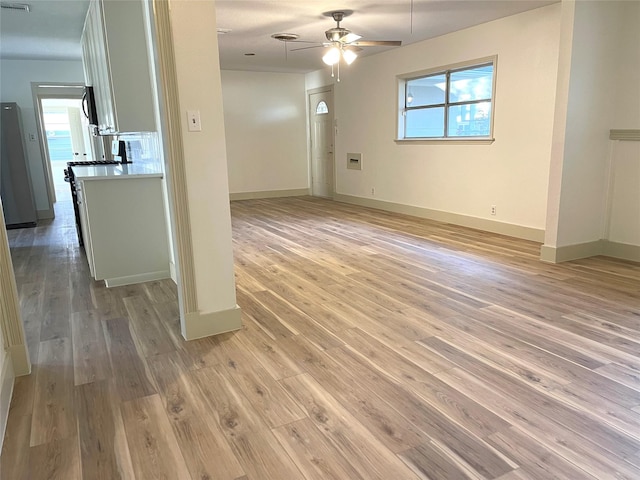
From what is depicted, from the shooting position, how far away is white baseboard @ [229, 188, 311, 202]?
885 centimetres

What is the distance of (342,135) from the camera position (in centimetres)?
813

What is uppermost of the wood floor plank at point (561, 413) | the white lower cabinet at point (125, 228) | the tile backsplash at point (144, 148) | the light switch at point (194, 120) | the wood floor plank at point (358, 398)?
the light switch at point (194, 120)

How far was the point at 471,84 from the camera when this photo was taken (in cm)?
557

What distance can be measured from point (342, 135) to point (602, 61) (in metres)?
4.69

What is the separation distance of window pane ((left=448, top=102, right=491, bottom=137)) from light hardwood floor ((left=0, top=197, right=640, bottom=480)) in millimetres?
2170

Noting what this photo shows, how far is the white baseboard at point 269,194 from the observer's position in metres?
8.85

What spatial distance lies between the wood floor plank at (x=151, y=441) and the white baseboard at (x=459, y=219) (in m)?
4.34

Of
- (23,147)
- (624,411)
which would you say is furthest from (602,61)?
(23,147)

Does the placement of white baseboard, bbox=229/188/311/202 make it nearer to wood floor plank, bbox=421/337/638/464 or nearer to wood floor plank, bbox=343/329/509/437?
wood floor plank, bbox=343/329/509/437

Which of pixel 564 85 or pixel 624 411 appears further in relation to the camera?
pixel 564 85

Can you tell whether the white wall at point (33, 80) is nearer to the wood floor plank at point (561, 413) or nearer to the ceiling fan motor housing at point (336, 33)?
the ceiling fan motor housing at point (336, 33)

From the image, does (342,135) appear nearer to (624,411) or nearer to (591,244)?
(591,244)

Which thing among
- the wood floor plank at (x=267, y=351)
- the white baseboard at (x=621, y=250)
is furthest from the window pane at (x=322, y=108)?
the wood floor plank at (x=267, y=351)

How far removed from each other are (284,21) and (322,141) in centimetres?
400
